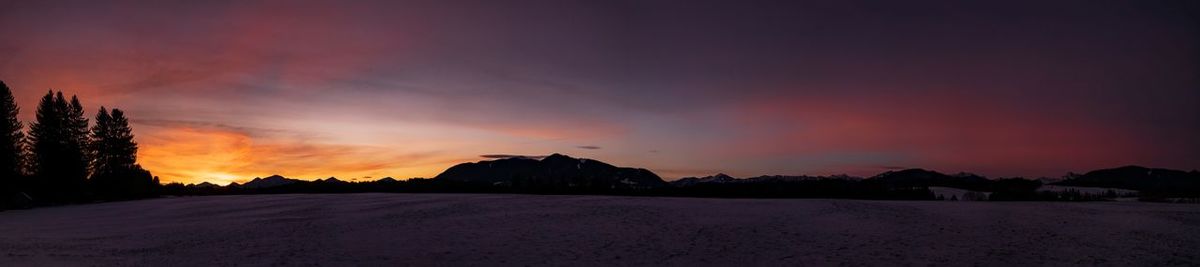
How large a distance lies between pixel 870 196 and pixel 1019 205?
12.4 metres

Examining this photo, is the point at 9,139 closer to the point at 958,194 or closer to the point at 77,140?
the point at 77,140

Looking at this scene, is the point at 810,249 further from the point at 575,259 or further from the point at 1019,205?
the point at 1019,205

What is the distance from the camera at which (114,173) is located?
219ft

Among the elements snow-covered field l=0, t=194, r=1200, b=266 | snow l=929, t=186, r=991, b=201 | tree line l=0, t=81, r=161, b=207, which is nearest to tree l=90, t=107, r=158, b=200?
tree line l=0, t=81, r=161, b=207

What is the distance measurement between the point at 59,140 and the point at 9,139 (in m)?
5.20

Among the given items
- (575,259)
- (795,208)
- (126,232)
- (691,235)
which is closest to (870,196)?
(795,208)

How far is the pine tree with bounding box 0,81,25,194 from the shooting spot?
192 feet

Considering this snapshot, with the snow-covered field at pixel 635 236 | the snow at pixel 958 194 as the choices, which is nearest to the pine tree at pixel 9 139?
the snow-covered field at pixel 635 236

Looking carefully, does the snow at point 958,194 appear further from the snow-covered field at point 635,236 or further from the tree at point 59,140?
the tree at point 59,140

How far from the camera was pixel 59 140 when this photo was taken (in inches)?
2564

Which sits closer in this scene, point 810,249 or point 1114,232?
point 810,249

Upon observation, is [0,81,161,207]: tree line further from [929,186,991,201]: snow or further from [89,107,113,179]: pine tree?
[929,186,991,201]: snow

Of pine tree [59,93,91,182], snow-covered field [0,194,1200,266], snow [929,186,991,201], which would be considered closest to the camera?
snow-covered field [0,194,1200,266]

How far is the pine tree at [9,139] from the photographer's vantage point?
5867 cm
